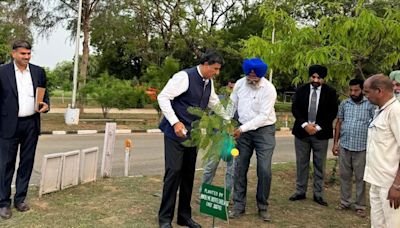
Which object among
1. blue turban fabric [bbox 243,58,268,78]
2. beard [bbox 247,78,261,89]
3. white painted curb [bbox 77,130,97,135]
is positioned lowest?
white painted curb [bbox 77,130,97,135]

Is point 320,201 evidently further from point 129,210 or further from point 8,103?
point 8,103

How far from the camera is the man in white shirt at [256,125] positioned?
16.6ft

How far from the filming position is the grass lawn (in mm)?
4785

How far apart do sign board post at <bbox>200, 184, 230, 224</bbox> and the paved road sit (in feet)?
12.3

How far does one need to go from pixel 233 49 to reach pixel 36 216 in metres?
25.7

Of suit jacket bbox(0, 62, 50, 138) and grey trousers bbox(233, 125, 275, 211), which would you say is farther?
grey trousers bbox(233, 125, 275, 211)

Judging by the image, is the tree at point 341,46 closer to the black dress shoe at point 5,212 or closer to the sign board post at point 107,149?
the sign board post at point 107,149

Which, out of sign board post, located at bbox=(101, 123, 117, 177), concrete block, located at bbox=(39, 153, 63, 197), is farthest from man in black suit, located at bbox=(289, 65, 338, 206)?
concrete block, located at bbox=(39, 153, 63, 197)

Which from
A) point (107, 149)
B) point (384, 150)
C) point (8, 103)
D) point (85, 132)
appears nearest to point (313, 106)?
point (384, 150)

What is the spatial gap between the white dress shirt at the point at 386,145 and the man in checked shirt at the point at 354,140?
6.88ft

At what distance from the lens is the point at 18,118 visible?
4.80 m

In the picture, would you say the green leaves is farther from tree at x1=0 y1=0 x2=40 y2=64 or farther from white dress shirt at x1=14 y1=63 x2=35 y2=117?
tree at x1=0 y1=0 x2=40 y2=64

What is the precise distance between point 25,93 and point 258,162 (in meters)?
2.67

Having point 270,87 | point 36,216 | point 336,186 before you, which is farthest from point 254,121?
point 336,186
